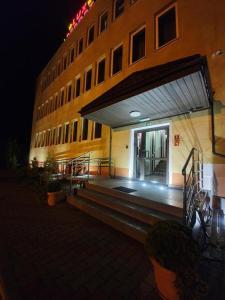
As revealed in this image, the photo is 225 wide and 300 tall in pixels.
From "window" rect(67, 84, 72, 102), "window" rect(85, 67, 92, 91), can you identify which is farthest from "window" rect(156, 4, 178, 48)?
"window" rect(67, 84, 72, 102)

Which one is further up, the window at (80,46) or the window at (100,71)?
the window at (80,46)

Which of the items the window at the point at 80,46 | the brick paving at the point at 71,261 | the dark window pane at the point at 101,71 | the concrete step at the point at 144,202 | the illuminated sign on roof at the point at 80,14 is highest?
the illuminated sign on roof at the point at 80,14

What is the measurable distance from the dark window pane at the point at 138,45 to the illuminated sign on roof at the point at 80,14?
7020mm

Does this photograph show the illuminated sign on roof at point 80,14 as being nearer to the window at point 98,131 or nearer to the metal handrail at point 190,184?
the window at point 98,131

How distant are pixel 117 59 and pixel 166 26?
3.26m

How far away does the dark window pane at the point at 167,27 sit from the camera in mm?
7770

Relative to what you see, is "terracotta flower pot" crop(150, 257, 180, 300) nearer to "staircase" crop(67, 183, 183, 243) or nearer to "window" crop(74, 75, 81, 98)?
"staircase" crop(67, 183, 183, 243)

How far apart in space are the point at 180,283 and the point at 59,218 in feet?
14.5

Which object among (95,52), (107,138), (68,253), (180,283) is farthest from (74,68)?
(180,283)

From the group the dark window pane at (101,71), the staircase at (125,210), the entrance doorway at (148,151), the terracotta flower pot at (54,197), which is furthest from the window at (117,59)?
the terracotta flower pot at (54,197)

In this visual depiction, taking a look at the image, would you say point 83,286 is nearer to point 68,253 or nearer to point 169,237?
point 68,253

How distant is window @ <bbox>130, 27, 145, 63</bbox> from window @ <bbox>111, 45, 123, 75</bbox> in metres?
0.94

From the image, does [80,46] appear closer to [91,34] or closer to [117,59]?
[91,34]

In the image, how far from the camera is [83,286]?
109 inches
